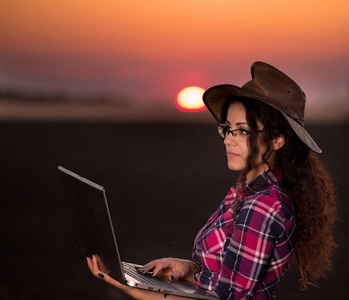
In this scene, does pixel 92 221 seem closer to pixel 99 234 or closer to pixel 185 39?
pixel 99 234

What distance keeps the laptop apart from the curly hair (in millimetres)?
298

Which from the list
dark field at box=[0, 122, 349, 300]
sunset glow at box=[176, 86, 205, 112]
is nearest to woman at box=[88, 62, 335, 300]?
dark field at box=[0, 122, 349, 300]

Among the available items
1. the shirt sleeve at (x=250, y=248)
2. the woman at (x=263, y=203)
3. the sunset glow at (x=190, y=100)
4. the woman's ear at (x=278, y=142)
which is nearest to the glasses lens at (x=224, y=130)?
the woman at (x=263, y=203)

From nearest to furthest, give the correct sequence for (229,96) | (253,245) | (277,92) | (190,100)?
1. (253,245)
2. (277,92)
3. (229,96)
4. (190,100)

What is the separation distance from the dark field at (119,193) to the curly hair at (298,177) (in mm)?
2491

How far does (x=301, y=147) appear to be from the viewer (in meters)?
1.62

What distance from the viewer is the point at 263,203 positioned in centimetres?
144

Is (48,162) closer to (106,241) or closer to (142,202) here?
(142,202)

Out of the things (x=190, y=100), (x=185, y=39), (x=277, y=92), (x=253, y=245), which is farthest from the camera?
(x=190, y=100)

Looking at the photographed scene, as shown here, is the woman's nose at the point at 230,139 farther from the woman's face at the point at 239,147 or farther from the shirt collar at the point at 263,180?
the shirt collar at the point at 263,180

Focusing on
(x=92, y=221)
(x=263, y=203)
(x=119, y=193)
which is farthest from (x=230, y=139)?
(x=119, y=193)

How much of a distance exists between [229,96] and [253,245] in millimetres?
507

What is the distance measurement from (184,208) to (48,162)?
1390mm

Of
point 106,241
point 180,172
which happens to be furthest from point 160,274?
point 180,172
